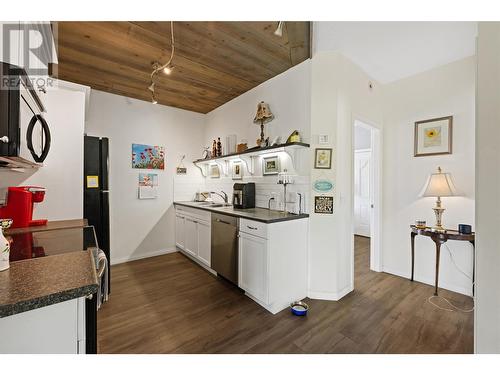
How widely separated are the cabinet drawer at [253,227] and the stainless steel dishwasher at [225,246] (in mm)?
106

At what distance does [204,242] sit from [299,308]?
4.92 feet

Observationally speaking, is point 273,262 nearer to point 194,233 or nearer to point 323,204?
point 323,204

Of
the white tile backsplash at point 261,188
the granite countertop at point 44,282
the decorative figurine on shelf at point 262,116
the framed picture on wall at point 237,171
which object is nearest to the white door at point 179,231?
the white tile backsplash at point 261,188

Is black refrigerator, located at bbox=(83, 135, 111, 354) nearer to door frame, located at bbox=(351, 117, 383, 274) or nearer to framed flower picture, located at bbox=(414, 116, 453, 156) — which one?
door frame, located at bbox=(351, 117, 383, 274)

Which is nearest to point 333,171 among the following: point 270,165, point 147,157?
point 270,165

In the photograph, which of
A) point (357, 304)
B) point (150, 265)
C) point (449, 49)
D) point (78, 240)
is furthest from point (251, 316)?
point (449, 49)

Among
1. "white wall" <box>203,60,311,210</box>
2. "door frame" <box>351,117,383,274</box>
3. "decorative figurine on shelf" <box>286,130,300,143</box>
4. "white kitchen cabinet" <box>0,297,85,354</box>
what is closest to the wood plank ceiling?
"white wall" <box>203,60,311,210</box>

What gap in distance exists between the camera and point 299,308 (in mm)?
2084

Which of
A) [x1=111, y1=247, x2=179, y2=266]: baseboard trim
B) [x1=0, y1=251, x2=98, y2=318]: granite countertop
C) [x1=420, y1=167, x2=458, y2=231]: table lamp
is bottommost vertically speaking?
[x1=111, y1=247, x2=179, y2=266]: baseboard trim

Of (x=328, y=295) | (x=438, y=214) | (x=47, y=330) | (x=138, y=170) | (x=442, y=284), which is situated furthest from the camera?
(x=138, y=170)

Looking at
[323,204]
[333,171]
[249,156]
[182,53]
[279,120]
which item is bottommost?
[323,204]

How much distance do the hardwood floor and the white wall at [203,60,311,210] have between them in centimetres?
114

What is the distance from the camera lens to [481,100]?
94cm

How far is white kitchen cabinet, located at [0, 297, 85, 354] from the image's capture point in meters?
0.63
